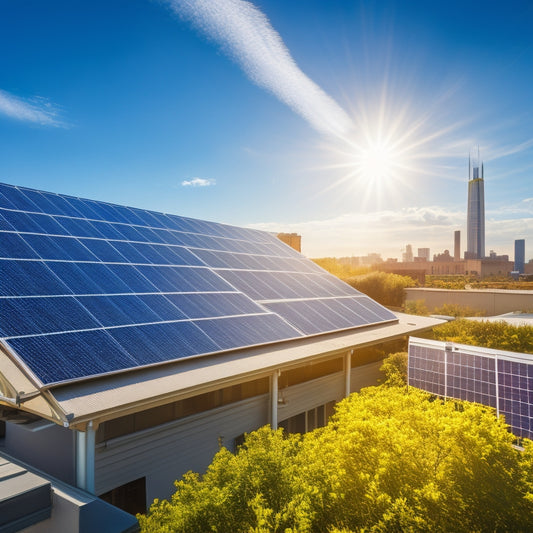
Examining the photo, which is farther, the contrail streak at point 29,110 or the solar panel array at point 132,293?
the contrail streak at point 29,110

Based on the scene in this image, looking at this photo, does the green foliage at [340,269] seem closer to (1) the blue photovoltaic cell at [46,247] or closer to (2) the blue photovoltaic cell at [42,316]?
(1) the blue photovoltaic cell at [46,247]

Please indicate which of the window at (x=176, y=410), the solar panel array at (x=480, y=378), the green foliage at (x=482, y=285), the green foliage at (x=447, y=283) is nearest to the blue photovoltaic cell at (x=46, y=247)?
the window at (x=176, y=410)

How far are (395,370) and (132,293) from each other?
11745 millimetres

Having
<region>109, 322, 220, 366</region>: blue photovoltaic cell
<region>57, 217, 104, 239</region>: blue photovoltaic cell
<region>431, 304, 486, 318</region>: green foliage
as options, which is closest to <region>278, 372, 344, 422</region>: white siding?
<region>109, 322, 220, 366</region>: blue photovoltaic cell

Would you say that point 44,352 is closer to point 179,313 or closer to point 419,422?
point 179,313

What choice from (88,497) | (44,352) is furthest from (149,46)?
(88,497)

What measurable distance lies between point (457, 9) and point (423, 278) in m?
61.5

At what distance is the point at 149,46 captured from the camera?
19250 millimetres

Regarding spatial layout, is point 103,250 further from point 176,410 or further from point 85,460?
point 85,460

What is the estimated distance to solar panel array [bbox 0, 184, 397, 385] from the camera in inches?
343

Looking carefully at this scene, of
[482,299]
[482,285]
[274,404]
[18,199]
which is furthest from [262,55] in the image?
[482,285]

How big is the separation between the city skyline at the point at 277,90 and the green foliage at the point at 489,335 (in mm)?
9910

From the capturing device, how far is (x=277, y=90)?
2272cm

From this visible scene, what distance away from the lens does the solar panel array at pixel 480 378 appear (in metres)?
11.8
